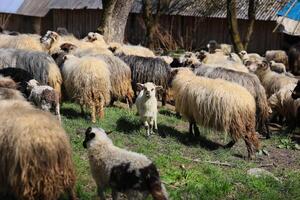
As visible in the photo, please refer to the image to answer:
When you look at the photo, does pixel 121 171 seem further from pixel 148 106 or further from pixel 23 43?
pixel 23 43

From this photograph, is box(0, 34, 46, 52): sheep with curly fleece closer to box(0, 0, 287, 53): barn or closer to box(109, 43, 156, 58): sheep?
box(109, 43, 156, 58): sheep

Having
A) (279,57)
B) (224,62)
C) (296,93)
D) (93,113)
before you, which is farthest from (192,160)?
(279,57)

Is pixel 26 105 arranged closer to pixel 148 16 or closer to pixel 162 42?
pixel 148 16

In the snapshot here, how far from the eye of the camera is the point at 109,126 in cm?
854

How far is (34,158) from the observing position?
4.80 metres

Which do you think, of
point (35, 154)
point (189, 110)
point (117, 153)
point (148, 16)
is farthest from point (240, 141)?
point (148, 16)

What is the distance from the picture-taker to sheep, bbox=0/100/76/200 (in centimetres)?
480

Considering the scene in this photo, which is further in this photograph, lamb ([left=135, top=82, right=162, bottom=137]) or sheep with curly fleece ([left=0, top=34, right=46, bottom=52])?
sheep with curly fleece ([left=0, top=34, right=46, bottom=52])

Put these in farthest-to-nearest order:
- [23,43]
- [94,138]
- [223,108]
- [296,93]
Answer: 1. [23,43]
2. [296,93]
3. [223,108]
4. [94,138]

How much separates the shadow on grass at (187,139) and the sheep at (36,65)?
6.93ft

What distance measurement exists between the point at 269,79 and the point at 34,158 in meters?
8.34

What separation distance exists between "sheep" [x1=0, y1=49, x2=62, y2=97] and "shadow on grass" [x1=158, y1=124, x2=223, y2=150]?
2.11 meters

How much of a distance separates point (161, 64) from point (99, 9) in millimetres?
19895

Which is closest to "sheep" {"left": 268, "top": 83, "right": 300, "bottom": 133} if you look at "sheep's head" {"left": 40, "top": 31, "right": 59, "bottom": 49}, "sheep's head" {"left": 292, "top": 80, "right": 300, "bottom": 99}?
"sheep's head" {"left": 292, "top": 80, "right": 300, "bottom": 99}
